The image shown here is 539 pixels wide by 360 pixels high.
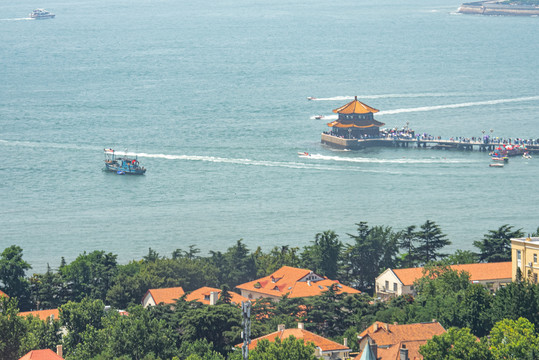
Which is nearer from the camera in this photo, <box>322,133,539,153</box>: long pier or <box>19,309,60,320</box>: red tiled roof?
<box>19,309,60,320</box>: red tiled roof

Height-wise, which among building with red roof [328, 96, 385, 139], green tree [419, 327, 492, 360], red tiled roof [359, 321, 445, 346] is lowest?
red tiled roof [359, 321, 445, 346]

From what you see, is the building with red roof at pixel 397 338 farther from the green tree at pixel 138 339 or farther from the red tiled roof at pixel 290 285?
the red tiled roof at pixel 290 285

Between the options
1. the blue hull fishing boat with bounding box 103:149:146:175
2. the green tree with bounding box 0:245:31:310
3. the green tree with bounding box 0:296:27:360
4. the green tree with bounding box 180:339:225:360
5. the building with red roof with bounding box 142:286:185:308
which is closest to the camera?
the green tree with bounding box 180:339:225:360

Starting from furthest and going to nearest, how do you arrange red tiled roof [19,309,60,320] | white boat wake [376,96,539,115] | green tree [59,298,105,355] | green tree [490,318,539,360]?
white boat wake [376,96,539,115] → red tiled roof [19,309,60,320] → green tree [59,298,105,355] → green tree [490,318,539,360]

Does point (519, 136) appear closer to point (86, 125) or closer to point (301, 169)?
point (301, 169)

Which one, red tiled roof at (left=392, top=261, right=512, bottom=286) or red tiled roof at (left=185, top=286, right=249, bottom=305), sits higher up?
red tiled roof at (left=392, top=261, right=512, bottom=286)

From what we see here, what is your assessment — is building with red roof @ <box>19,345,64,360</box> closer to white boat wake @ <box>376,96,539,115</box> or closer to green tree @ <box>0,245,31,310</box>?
green tree @ <box>0,245,31,310</box>

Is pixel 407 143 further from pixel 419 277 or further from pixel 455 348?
pixel 455 348

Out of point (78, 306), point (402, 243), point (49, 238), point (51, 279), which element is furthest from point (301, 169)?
point (78, 306)

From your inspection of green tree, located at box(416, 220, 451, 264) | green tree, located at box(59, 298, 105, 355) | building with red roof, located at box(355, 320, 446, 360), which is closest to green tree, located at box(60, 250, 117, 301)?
green tree, located at box(59, 298, 105, 355)
